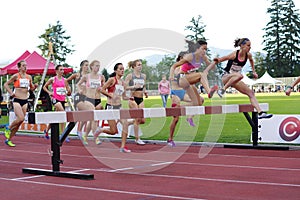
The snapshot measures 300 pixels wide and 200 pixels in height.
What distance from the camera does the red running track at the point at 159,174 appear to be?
6906 mm

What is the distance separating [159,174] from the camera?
8617mm

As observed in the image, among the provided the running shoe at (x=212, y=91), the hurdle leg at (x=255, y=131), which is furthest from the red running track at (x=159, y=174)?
the running shoe at (x=212, y=91)

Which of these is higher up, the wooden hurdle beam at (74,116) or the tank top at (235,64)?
the tank top at (235,64)

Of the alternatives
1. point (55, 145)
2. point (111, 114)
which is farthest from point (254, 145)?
point (55, 145)

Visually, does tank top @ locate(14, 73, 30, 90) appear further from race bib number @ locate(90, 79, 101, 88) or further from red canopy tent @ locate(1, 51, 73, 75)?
red canopy tent @ locate(1, 51, 73, 75)

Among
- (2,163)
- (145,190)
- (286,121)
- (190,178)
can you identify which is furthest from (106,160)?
(286,121)

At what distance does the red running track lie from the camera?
22.7 feet

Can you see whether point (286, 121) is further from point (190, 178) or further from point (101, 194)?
point (101, 194)

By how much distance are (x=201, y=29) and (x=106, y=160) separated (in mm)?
80946

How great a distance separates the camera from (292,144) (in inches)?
507

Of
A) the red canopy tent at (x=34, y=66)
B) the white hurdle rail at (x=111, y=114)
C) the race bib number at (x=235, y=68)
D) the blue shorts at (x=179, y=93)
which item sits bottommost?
the white hurdle rail at (x=111, y=114)

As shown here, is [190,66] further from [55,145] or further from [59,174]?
[59,174]

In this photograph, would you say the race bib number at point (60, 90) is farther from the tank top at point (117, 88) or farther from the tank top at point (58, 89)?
the tank top at point (117, 88)

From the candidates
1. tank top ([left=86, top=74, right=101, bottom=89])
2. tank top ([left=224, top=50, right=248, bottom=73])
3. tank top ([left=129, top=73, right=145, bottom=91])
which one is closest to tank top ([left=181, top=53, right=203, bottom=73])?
tank top ([left=224, top=50, right=248, bottom=73])
